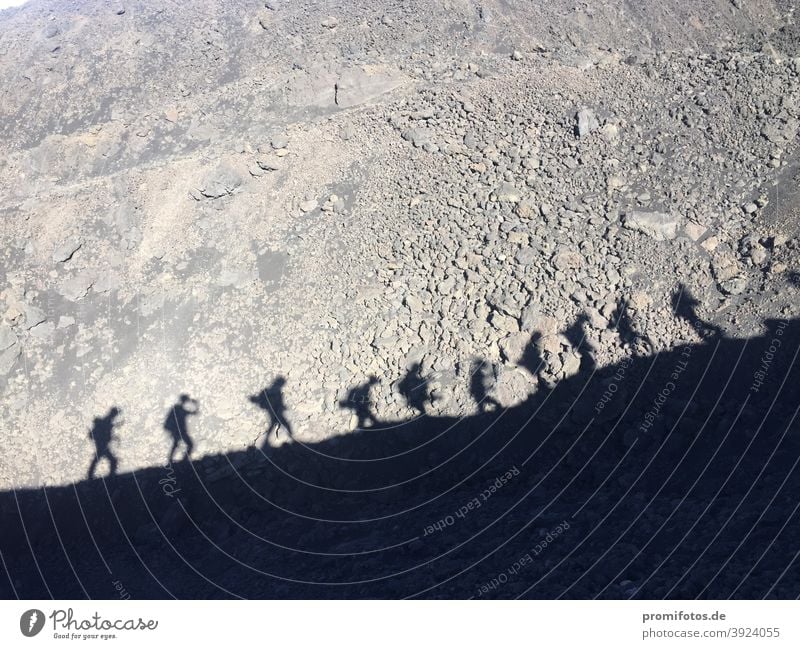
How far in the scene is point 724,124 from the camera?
12328 millimetres

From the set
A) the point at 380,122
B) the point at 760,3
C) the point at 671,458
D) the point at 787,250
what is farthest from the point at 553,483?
the point at 760,3

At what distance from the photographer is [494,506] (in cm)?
955

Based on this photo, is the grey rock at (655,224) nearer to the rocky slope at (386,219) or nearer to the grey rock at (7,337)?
the rocky slope at (386,219)

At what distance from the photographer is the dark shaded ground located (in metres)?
7.91

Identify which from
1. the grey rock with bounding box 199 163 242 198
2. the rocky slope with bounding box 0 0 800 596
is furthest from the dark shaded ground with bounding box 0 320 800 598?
the grey rock with bounding box 199 163 242 198

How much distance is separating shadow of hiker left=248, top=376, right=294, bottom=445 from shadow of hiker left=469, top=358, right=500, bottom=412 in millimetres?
3451

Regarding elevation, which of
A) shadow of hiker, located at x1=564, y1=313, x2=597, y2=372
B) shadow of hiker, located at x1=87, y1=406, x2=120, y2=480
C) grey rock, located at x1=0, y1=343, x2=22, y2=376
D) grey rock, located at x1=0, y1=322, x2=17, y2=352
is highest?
shadow of hiker, located at x1=564, y1=313, x2=597, y2=372

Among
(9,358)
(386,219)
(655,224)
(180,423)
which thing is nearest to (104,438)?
(180,423)

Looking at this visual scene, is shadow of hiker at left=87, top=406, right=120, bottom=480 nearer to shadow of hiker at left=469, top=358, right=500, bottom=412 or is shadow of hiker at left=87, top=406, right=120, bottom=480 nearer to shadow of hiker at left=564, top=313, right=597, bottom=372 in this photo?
shadow of hiker at left=469, top=358, right=500, bottom=412

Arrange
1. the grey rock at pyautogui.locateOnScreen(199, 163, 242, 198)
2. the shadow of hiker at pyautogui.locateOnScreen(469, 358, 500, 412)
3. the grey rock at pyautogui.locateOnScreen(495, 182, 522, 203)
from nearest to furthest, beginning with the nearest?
the shadow of hiker at pyautogui.locateOnScreen(469, 358, 500, 412) < the grey rock at pyautogui.locateOnScreen(495, 182, 522, 203) < the grey rock at pyautogui.locateOnScreen(199, 163, 242, 198)

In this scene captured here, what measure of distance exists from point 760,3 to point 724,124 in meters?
5.37

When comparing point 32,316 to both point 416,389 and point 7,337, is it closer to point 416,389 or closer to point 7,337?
point 7,337

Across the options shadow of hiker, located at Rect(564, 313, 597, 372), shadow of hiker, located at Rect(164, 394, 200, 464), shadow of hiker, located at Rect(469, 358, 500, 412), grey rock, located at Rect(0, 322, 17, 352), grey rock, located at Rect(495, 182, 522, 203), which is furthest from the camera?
grey rock, located at Rect(0, 322, 17, 352)

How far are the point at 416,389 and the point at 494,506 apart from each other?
95.3 inches
